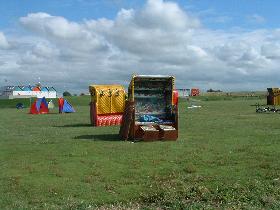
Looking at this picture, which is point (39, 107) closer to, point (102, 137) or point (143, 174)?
point (102, 137)

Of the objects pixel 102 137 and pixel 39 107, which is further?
pixel 39 107

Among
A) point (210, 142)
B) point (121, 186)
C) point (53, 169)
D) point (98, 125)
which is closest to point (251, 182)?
point (121, 186)

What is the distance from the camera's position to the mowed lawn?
8.60 meters

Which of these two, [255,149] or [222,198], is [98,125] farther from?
[222,198]

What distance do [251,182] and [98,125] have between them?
59.0 ft

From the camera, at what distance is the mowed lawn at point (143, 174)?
860 cm

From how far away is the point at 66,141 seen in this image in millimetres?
→ 18047

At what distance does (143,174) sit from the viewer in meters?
10.8

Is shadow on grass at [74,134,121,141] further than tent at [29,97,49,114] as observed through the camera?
No

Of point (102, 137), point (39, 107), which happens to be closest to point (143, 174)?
point (102, 137)

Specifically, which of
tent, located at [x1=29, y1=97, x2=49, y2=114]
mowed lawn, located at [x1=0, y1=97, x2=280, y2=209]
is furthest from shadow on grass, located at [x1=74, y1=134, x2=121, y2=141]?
tent, located at [x1=29, y1=97, x2=49, y2=114]

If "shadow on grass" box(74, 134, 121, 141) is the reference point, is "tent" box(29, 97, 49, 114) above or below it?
above

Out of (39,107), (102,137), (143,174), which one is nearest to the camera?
(143,174)

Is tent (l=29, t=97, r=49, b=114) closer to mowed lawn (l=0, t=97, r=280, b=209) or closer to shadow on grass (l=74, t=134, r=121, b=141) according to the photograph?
shadow on grass (l=74, t=134, r=121, b=141)
